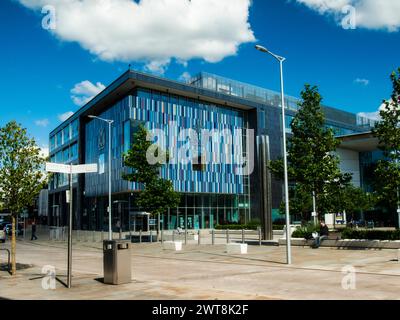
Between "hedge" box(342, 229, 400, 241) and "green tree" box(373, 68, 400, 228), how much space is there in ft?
7.65

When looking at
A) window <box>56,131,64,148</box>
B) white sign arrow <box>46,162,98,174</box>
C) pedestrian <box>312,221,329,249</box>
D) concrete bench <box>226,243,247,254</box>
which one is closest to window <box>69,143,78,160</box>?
window <box>56,131,64,148</box>

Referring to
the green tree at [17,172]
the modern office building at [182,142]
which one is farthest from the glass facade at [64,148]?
the green tree at [17,172]

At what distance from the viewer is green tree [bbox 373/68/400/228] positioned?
68.7 ft

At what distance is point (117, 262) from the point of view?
37.9ft

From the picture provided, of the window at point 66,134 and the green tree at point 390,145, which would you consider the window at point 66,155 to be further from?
the green tree at point 390,145

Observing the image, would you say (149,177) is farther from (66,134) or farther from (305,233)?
(66,134)

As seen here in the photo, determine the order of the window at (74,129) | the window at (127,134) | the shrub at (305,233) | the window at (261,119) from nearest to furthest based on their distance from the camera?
the shrub at (305,233) → the window at (127,134) → the window at (261,119) → the window at (74,129)

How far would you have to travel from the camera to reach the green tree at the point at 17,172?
15336 mm

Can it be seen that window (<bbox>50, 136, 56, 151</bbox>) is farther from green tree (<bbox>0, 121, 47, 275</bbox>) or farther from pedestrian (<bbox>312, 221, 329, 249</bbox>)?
green tree (<bbox>0, 121, 47, 275</bbox>)

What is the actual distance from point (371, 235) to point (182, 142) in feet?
106

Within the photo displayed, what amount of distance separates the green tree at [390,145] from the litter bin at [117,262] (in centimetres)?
1405
